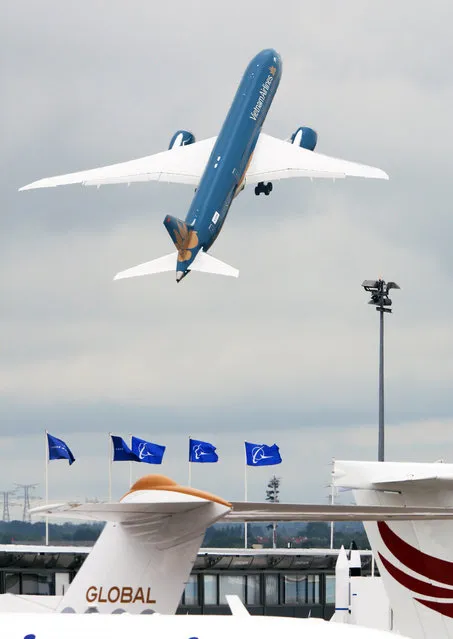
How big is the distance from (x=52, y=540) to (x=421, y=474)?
54248mm

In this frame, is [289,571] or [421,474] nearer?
[421,474]

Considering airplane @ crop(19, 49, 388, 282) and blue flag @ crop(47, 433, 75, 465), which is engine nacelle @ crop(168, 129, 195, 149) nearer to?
airplane @ crop(19, 49, 388, 282)

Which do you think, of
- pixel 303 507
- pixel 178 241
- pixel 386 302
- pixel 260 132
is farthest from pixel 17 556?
pixel 303 507

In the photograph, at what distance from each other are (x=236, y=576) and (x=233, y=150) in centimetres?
2000

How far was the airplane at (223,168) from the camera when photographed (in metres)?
61.0

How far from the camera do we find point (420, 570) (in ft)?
76.8

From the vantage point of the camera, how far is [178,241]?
197 feet

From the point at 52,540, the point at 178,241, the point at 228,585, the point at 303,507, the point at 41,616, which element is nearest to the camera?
the point at 41,616

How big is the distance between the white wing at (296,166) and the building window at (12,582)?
22.5 metres

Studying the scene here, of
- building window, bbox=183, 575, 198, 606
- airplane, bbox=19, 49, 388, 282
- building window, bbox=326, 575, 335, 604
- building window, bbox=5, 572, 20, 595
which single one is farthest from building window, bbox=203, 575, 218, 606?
airplane, bbox=19, 49, 388, 282

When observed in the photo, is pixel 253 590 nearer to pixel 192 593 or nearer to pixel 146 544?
pixel 192 593

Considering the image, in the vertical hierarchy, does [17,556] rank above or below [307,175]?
below

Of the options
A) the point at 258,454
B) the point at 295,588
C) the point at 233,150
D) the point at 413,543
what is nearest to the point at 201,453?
the point at 258,454

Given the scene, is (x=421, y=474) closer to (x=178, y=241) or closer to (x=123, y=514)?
(x=123, y=514)
